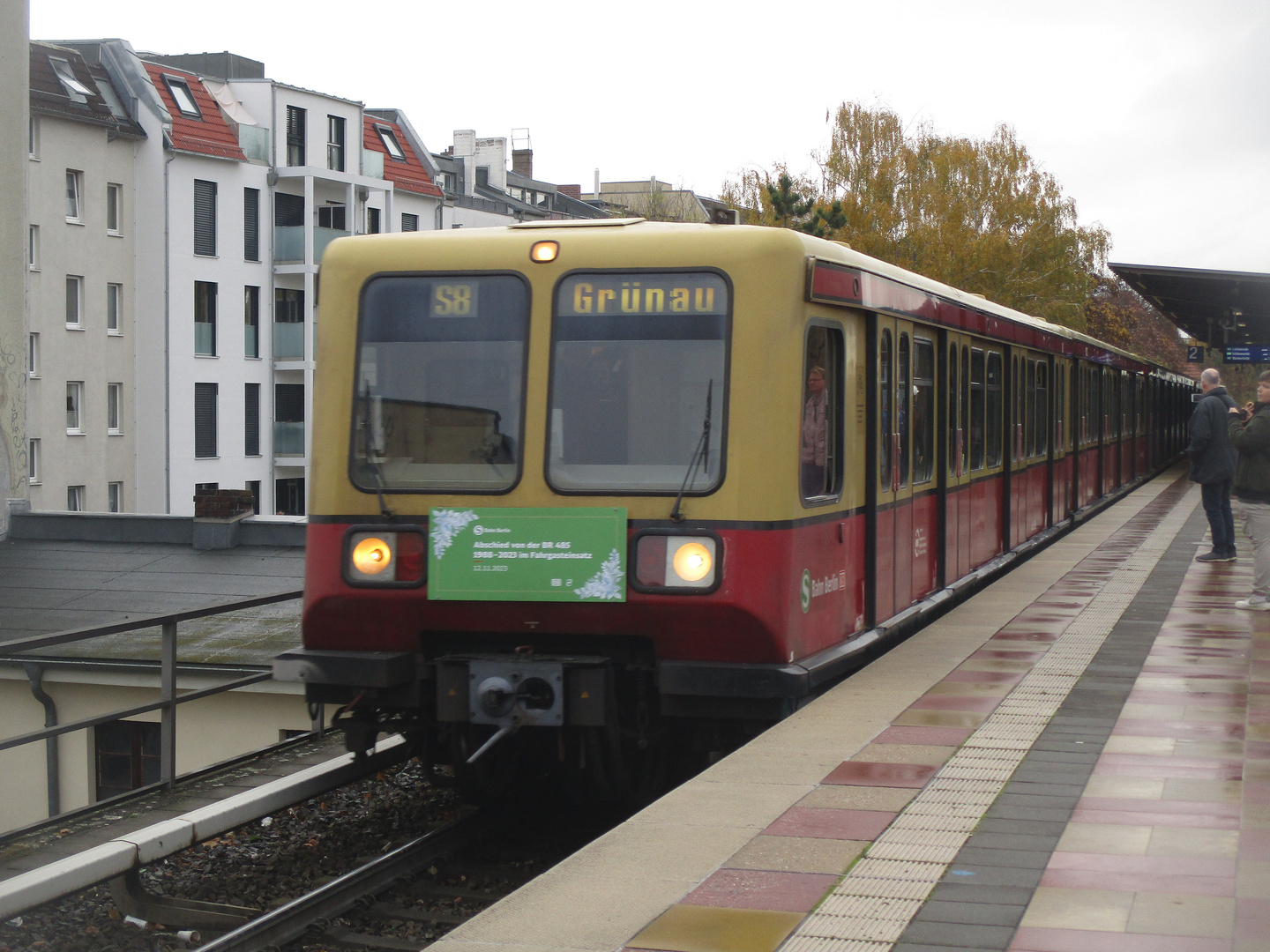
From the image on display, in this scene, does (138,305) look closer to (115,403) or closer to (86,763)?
(115,403)

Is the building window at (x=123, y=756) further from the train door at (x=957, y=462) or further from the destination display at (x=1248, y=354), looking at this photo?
the destination display at (x=1248, y=354)

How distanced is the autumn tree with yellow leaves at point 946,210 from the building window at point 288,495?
1734 cm

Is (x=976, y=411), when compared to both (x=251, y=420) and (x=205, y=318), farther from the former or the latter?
(x=251, y=420)

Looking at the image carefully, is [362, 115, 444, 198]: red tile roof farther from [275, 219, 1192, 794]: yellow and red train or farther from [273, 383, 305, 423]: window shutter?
[275, 219, 1192, 794]: yellow and red train

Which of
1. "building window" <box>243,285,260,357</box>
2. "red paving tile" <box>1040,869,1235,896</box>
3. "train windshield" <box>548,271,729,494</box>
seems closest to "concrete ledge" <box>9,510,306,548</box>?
"train windshield" <box>548,271,729,494</box>

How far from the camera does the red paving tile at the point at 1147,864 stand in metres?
4.73

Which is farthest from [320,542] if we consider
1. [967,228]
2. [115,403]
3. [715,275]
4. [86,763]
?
[115,403]

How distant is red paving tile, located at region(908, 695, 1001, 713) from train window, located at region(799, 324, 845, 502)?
1.09m

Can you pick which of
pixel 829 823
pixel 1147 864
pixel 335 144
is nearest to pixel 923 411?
pixel 829 823

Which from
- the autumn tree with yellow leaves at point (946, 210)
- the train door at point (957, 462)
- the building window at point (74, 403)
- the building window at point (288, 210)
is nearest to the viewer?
the train door at point (957, 462)

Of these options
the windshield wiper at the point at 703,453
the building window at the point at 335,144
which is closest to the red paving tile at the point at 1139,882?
the windshield wiper at the point at 703,453

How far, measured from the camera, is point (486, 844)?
8109 millimetres

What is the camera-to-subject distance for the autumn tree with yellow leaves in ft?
133

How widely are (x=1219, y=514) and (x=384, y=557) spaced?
9.99 meters
